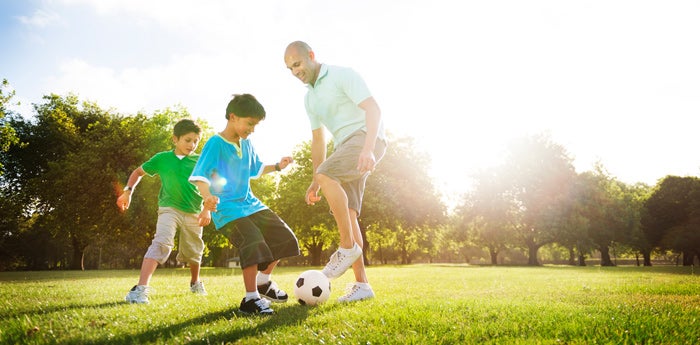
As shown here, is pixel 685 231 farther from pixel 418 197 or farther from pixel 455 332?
pixel 455 332

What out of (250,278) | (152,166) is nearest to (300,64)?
(250,278)

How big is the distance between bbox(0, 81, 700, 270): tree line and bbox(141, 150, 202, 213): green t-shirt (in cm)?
2052

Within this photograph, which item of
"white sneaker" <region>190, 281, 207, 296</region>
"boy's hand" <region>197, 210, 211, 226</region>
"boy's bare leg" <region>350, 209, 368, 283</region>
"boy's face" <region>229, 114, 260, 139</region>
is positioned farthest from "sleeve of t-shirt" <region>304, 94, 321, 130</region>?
"white sneaker" <region>190, 281, 207, 296</region>

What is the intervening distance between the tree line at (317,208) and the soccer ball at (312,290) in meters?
23.3

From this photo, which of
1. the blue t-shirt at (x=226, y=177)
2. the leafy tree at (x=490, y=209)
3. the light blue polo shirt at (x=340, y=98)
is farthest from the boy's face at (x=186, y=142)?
the leafy tree at (x=490, y=209)

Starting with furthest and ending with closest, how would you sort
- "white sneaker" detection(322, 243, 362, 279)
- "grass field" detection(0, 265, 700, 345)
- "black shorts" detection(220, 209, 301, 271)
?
1. "white sneaker" detection(322, 243, 362, 279)
2. "black shorts" detection(220, 209, 301, 271)
3. "grass field" detection(0, 265, 700, 345)

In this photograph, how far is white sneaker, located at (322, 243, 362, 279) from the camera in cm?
454

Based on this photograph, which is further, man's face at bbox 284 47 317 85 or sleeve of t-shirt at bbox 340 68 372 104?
man's face at bbox 284 47 317 85

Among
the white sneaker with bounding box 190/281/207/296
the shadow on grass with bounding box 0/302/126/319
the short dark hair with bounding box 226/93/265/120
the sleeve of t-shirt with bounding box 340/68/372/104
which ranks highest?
the sleeve of t-shirt with bounding box 340/68/372/104

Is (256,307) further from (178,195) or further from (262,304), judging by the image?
(178,195)

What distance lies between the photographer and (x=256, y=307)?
397cm

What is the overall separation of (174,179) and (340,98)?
310 cm

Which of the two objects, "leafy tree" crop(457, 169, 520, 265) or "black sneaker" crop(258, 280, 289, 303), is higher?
"leafy tree" crop(457, 169, 520, 265)

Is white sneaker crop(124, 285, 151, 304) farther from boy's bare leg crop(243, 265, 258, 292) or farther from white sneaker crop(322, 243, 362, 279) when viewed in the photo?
white sneaker crop(322, 243, 362, 279)
